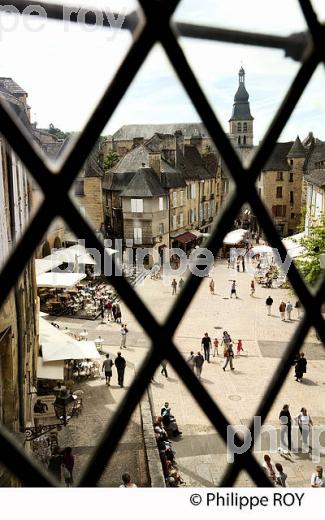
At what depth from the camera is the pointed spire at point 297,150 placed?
3678 cm

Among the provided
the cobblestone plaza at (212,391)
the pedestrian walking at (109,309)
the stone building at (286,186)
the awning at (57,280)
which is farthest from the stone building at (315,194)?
the awning at (57,280)

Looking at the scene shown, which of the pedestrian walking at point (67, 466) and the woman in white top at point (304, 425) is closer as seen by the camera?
the pedestrian walking at point (67, 466)

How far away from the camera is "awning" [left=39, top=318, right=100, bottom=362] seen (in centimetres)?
1102

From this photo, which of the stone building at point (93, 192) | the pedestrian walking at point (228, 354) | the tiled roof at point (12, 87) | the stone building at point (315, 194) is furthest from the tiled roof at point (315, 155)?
the tiled roof at point (12, 87)

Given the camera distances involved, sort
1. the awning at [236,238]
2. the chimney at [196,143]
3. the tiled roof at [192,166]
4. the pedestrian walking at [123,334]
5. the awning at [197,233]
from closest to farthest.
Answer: the pedestrian walking at [123,334]
the awning at [236,238]
the awning at [197,233]
the tiled roof at [192,166]
the chimney at [196,143]

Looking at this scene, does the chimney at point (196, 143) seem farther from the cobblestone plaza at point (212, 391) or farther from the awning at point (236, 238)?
the cobblestone plaza at point (212, 391)

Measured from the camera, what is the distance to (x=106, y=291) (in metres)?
21.1

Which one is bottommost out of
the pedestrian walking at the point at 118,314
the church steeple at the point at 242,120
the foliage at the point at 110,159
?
the pedestrian walking at the point at 118,314

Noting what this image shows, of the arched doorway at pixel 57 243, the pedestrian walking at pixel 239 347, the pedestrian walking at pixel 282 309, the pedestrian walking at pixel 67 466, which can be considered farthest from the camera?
the arched doorway at pixel 57 243

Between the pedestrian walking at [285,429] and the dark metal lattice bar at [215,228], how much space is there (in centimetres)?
869

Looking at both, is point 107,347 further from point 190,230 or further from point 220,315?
point 190,230

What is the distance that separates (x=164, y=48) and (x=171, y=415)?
10.2 meters

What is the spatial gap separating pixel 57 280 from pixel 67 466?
947 cm

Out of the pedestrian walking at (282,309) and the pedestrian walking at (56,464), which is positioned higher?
the pedestrian walking at (282,309)
